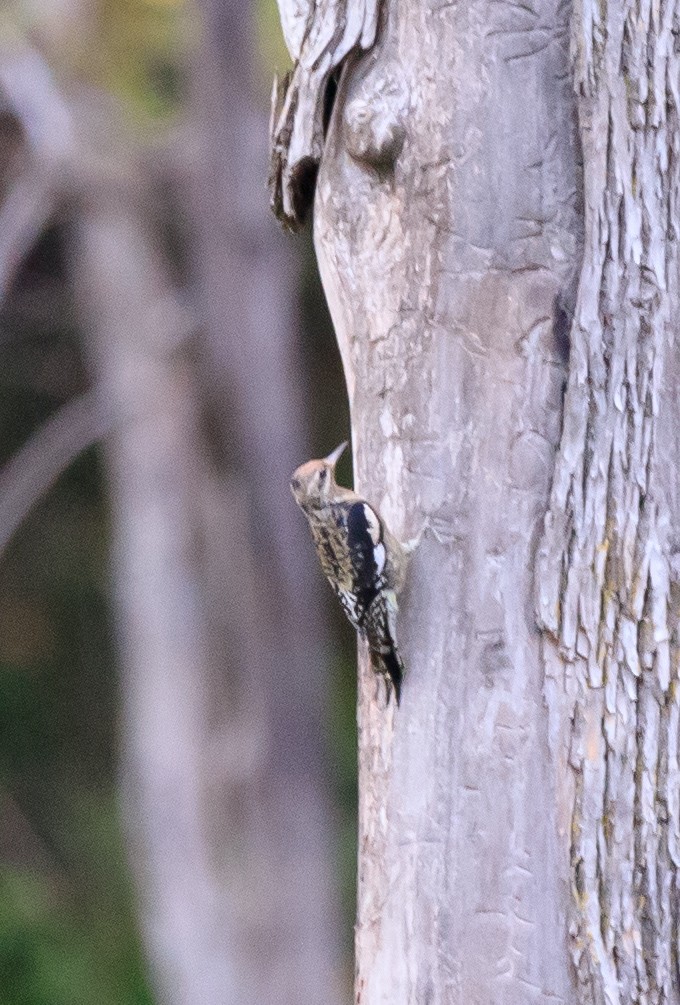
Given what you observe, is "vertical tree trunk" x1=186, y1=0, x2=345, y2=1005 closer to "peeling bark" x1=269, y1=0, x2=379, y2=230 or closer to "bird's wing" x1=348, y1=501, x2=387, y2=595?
"peeling bark" x1=269, y1=0, x2=379, y2=230

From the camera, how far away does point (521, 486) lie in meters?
2.74

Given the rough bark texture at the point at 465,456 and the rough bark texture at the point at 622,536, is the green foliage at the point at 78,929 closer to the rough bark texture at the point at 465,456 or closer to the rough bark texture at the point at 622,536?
the rough bark texture at the point at 465,456

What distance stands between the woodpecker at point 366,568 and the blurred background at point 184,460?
3.78 m

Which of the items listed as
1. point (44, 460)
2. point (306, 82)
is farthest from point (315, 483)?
point (44, 460)

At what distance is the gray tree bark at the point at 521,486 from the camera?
2.62 m

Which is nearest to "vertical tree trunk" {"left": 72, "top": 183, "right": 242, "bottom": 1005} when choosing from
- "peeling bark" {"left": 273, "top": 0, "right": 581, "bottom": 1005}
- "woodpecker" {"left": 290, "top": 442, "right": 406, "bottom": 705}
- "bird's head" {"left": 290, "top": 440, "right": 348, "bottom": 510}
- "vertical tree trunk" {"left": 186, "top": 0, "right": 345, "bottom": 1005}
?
"vertical tree trunk" {"left": 186, "top": 0, "right": 345, "bottom": 1005}

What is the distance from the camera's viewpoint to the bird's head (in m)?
3.66

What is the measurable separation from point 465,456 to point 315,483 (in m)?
0.99

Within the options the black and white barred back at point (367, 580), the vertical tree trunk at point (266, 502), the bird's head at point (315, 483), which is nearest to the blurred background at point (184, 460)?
the vertical tree trunk at point (266, 502)

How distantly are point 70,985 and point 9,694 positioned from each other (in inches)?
93.6

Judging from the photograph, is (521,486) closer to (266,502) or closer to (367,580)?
(367,580)

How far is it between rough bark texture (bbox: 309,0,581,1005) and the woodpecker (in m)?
0.04

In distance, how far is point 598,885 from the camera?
2.60 metres

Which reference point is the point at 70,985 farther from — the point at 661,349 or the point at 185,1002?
the point at 661,349
